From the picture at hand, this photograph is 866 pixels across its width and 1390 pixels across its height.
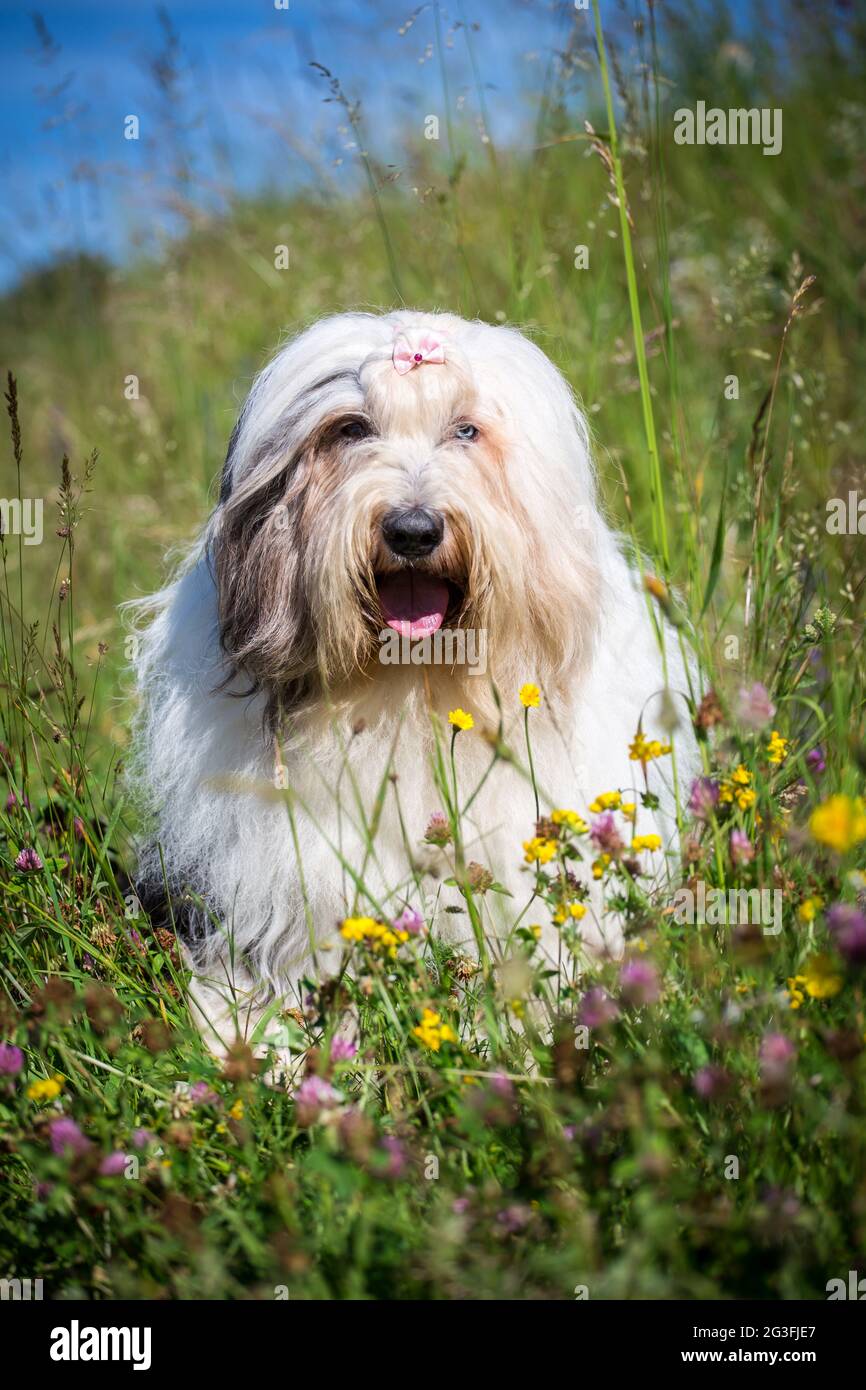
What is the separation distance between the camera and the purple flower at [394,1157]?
174 cm

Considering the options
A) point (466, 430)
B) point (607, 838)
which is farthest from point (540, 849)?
point (466, 430)

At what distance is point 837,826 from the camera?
153 centimetres

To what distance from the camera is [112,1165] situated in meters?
1.87

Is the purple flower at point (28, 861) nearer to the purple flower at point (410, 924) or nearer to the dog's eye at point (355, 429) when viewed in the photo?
the purple flower at point (410, 924)

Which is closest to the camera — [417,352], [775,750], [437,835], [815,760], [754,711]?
[754,711]

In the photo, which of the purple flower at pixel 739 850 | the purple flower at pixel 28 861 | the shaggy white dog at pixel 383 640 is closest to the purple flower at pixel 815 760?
the shaggy white dog at pixel 383 640

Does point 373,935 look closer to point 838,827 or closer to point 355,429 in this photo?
point 838,827

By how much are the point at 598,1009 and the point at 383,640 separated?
1253mm

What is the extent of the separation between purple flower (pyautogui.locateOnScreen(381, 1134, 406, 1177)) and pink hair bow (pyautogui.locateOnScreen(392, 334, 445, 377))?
1753mm

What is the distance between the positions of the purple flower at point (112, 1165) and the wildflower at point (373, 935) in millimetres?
496

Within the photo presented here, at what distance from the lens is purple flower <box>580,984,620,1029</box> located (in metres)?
1.77

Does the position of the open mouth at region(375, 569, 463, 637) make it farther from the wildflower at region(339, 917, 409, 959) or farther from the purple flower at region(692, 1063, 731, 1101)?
the purple flower at region(692, 1063, 731, 1101)
